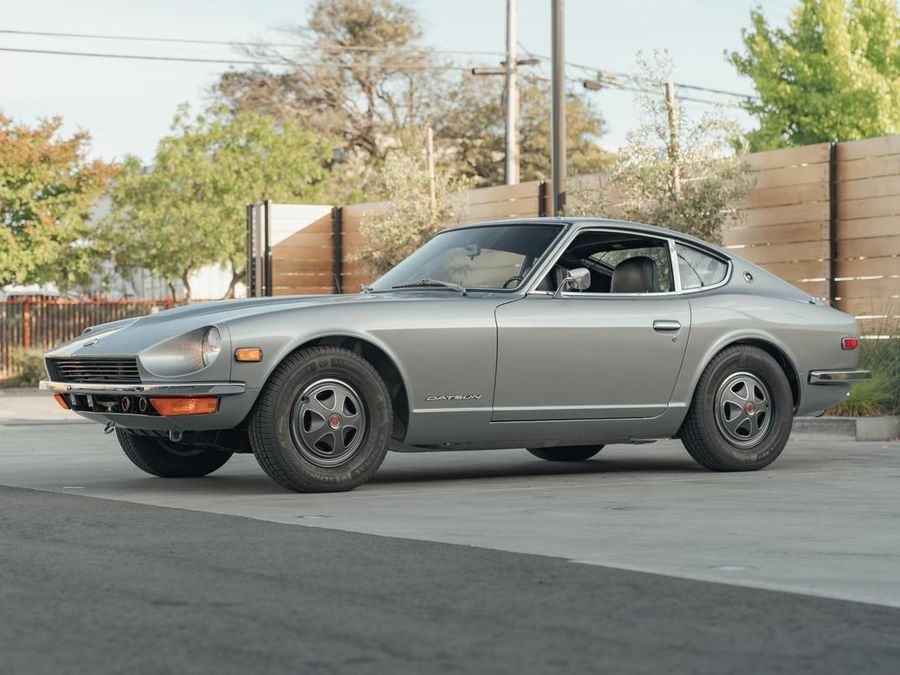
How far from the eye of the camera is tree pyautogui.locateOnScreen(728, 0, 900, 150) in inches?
1382

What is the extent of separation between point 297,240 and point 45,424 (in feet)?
40.2

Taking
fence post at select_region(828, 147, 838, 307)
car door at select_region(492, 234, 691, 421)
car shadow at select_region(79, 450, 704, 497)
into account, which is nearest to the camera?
car door at select_region(492, 234, 691, 421)

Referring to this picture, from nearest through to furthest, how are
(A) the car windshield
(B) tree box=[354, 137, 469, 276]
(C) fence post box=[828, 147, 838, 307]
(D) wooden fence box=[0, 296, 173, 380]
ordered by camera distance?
(A) the car windshield
(C) fence post box=[828, 147, 838, 307]
(B) tree box=[354, 137, 469, 276]
(D) wooden fence box=[0, 296, 173, 380]

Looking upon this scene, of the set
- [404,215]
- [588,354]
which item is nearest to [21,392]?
[404,215]

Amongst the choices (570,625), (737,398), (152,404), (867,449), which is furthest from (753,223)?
(570,625)

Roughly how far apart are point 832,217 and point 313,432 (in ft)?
38.2

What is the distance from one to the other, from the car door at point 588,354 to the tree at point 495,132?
47.7 metres

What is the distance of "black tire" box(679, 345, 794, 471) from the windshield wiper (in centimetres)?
161

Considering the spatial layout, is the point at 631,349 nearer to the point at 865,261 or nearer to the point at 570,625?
the point at 570,625

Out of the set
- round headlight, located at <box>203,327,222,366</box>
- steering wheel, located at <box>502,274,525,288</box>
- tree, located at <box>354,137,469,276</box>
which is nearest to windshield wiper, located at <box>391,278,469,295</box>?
steering wheel, located at <box>502,274,525,288</box>

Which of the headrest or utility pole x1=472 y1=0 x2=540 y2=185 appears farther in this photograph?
utility pole x1=472 y1=0 x2=540 y2=185

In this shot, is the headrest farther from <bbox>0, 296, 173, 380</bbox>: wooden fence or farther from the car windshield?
<bbox>0, 296, 173, 380</bbox>: wooden fence

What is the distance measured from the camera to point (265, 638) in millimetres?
4273

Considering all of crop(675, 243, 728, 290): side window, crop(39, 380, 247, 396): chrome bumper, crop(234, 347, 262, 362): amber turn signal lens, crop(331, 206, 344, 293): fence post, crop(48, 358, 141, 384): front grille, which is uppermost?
crop(331, 206, 344, 293): fence post
